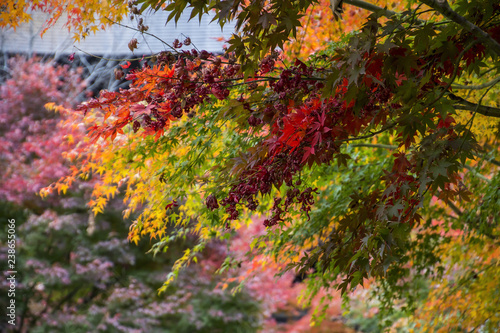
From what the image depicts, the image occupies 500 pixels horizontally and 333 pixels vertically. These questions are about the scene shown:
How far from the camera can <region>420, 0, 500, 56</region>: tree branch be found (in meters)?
1.38

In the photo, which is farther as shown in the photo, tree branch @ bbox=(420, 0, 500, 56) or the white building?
the white building

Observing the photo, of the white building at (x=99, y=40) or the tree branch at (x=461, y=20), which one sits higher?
the white building at (x=99, y=40)

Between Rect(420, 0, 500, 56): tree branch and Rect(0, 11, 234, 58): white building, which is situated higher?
Rect(0, 11, 234, 58): white building

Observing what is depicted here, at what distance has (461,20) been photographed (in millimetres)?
1469

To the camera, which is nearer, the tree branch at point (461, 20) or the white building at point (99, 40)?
the tree branch at point (461, 20)

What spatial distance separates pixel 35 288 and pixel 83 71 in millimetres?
3356

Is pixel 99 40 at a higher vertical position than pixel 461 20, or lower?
higher

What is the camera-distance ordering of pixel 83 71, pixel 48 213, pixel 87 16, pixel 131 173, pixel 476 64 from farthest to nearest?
pixel 83 71
pixel 48 213
pixel 131 173
pixel 87 16
pixel 476 64

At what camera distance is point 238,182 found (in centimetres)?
190

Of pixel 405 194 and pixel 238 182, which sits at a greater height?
pixel 238 182

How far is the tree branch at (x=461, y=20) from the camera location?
1.38 m

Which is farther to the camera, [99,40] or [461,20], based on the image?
[99,40]

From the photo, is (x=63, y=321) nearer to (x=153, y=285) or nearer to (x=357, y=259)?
(x=153, y=285)

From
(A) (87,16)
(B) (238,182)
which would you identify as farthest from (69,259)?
(B) (238,182)
